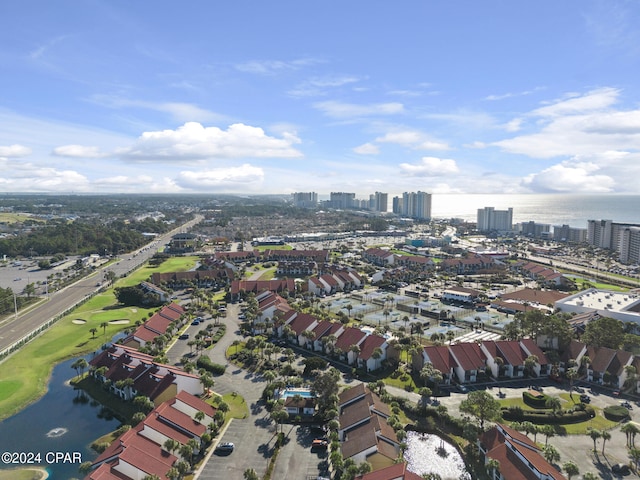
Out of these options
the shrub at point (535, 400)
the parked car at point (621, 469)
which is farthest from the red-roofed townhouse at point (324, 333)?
the parked car at point (621, 469)

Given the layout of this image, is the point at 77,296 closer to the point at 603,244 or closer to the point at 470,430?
the point at 470,430

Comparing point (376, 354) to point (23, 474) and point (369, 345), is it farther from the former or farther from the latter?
point (23, 474)

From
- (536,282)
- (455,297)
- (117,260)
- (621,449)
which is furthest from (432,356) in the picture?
(117,260)

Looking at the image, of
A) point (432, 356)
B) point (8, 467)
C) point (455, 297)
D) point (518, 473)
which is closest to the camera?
point (518, 473)

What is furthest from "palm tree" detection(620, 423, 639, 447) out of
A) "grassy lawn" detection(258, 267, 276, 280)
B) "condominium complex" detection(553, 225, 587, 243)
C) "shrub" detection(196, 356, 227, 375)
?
"condominium complex" detection(553, 225, 587, 243)

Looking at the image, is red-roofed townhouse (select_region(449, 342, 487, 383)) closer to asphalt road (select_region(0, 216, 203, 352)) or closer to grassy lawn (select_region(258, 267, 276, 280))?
asphalt road (select_region(0, 216, 203, 352))

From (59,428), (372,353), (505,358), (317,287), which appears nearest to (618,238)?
(317,287)
